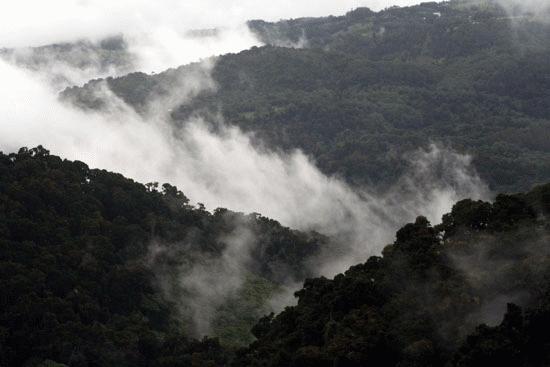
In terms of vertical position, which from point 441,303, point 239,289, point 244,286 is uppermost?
Result: point 244,286

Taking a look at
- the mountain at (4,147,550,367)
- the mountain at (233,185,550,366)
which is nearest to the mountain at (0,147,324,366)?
the mountain at (4,147,550,367)

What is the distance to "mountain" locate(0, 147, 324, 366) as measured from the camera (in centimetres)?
5156

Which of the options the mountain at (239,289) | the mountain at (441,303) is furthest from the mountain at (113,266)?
the mountain at (441,303)

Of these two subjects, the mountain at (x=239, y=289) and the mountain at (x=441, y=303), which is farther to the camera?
the mountain at (x=239, y=289)

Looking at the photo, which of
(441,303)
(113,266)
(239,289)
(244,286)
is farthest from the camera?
(244,286)

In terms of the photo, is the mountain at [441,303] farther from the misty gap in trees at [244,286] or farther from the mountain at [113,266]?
the mountain at [113,266]

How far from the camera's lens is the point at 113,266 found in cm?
6291

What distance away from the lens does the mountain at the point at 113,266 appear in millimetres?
51562

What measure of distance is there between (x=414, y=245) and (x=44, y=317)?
74.2 feet

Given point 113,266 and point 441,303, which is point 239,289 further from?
point 441,303

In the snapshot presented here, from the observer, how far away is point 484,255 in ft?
126

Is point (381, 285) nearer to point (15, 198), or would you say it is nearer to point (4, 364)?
point (4, 364)

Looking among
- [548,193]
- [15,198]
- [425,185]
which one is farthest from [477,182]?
[548,193]

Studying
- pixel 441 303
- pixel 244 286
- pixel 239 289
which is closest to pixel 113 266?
pixel 239 289
